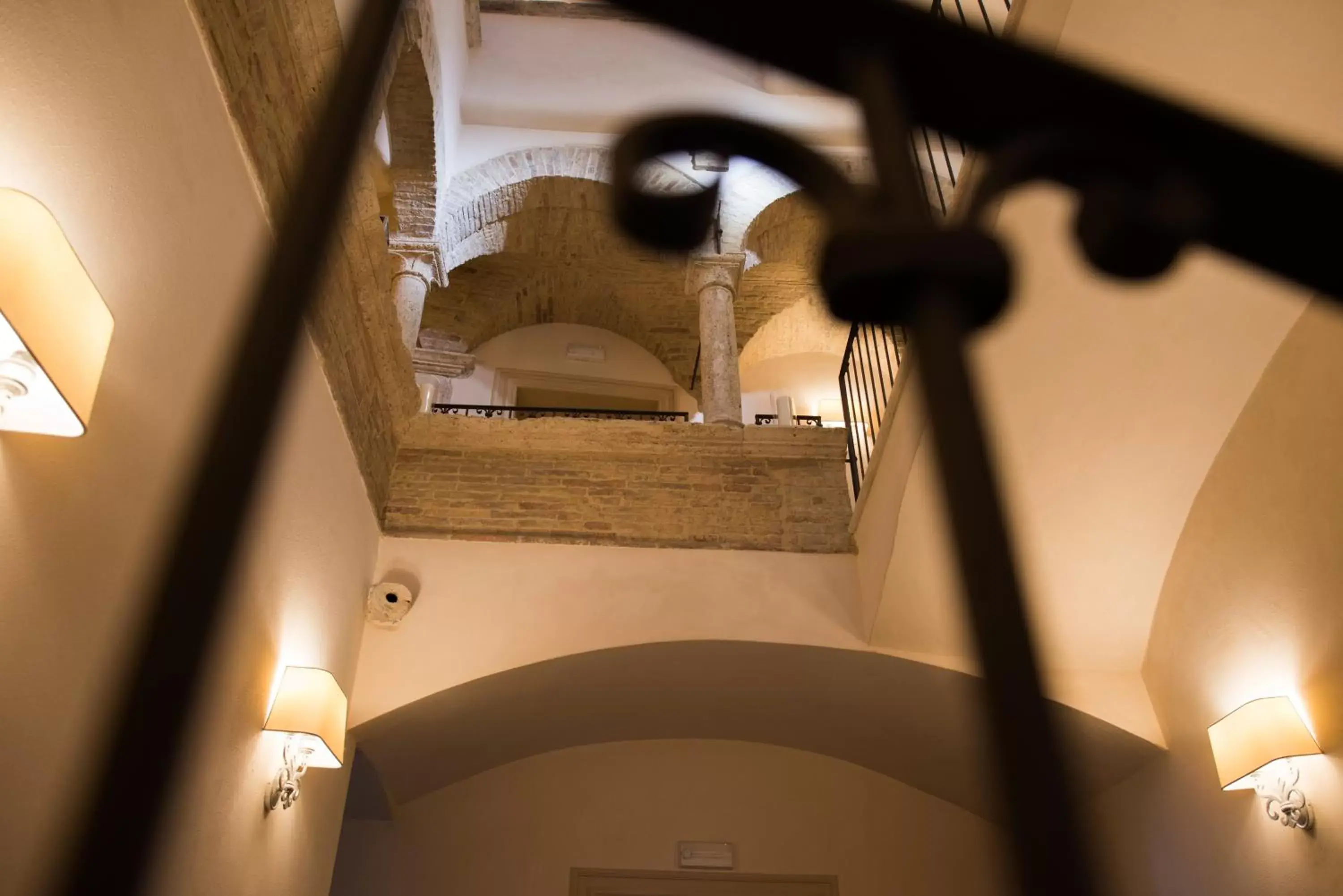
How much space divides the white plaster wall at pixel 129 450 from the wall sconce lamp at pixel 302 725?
0.21 feet

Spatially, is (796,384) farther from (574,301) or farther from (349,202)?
(349,202)

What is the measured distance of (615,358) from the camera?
10.7 m

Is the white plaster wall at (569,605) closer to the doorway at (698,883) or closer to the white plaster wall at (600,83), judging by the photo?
the doorway at (698,883)

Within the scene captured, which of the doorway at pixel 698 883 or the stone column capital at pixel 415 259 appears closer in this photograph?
the doorway at pixel 698 883

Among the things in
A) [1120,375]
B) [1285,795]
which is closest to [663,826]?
[1285,795]

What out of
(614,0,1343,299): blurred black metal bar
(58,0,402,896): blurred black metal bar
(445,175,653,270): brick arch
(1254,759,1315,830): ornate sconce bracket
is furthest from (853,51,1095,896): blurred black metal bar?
(445,175,653,270): brick arch

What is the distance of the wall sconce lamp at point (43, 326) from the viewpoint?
1816mm

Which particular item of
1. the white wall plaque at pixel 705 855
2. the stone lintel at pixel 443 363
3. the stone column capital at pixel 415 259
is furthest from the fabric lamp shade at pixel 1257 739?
the stone lintel at pixel 443 363

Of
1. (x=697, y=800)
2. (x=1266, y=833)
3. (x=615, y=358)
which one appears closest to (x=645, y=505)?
(x=697, y=800)

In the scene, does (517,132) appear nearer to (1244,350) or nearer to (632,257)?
(632,257)

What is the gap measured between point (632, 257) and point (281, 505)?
6168 millimetres

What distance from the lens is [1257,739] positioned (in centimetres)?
363

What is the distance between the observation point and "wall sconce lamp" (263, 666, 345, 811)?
11.6ft

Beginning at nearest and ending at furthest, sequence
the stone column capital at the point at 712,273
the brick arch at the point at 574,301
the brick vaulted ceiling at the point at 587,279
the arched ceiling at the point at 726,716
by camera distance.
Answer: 1. the arched ceiling at the point at 726,716
2. the stone column capital at the point at 712,273
3. the brick vaulted ceiling at the point at 587,279
4. the brick arch at the point at 574,301
